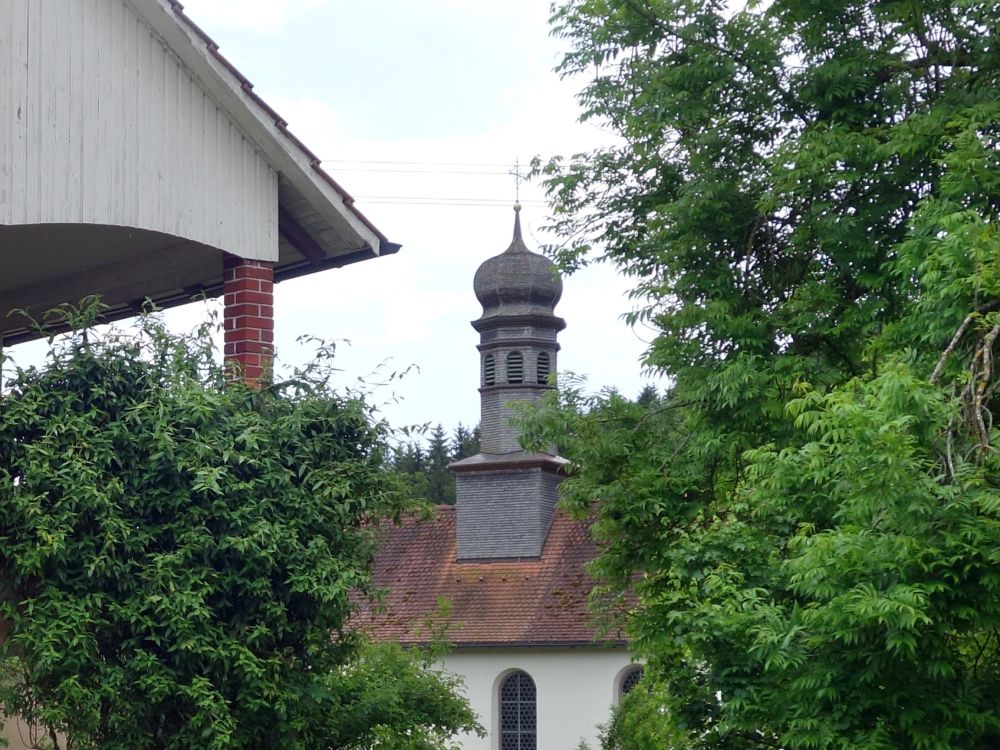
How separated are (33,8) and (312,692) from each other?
493 cm

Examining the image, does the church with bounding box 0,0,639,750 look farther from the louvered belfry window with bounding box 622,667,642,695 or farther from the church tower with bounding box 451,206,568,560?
the church tower with bounding box 451,206,568,560

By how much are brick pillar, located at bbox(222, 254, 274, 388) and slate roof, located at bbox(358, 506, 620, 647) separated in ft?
87.6

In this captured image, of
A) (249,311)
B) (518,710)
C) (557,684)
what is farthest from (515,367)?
(249,311)

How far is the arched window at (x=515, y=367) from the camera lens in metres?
43.7

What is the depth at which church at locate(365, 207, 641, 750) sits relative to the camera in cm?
3875

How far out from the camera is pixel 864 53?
15484 mm

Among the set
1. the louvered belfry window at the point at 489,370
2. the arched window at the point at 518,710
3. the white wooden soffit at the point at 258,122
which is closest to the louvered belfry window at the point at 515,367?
the louvered belfry window at the point at 489,370

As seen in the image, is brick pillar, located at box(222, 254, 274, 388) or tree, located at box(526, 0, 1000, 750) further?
brick pillar, located at box(222, 254, 274, 388)

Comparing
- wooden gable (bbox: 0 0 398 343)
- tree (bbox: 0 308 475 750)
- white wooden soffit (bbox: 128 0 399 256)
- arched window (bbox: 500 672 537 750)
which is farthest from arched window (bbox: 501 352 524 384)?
tree (bbox: 0 308 475 750)

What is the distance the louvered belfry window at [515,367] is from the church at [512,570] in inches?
1.1

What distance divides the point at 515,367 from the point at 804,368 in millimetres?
28771

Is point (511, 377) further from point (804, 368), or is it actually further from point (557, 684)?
point (804, 368)

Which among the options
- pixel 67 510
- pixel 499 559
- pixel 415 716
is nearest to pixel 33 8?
pixel 67 510

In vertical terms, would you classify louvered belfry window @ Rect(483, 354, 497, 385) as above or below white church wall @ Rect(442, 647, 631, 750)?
above
